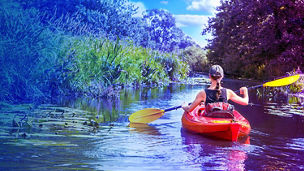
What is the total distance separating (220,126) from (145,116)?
1.94 m

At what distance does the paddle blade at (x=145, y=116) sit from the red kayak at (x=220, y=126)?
3.58ft

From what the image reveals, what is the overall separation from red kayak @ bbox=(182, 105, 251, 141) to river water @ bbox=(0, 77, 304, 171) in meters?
0.10


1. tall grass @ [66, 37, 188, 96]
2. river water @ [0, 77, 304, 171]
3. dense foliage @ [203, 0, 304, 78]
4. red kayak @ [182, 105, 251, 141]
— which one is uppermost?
dense foliage @ [203, 0, 304, 78]

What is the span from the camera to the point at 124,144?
4.82 m

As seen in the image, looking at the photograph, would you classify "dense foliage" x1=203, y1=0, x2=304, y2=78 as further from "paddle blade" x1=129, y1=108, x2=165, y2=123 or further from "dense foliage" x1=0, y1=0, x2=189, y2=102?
"paddle blade" x1=129, y1=108, x2=165, y2=123

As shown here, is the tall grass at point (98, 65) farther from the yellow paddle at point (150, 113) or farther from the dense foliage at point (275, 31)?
the dense foliage at point (275, 31)

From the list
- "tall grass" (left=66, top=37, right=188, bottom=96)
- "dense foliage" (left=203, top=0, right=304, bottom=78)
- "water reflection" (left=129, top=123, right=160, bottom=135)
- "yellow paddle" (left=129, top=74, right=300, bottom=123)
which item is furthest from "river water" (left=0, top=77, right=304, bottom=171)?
"dense foliage" (left=203, top=0, right=304, bottom=78)

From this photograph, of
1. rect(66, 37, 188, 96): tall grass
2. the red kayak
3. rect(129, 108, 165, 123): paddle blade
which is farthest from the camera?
rect(66, 37, 188, 96): tall grass

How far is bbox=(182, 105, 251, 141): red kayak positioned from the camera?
203 inches

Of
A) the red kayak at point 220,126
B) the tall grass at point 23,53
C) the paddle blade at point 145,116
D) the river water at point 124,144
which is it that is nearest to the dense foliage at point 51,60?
the tall grass at point 23,53

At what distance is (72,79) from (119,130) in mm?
3321

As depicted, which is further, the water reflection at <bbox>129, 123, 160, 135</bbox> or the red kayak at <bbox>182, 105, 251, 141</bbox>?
the water reflection at <bbox>129, 123, 160, 135</bbox>

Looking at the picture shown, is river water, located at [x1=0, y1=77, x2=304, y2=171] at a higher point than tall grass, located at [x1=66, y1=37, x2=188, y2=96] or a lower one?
lower

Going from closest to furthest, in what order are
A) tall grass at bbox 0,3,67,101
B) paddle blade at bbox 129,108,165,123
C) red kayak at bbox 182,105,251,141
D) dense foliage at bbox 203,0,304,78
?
red kayak at bbox 182,105,251,141
paddle blade at bbox 129,108,165,123
tall grass at bbox 0,3,67,101
dense foliage at bbox 203,0,304,78
